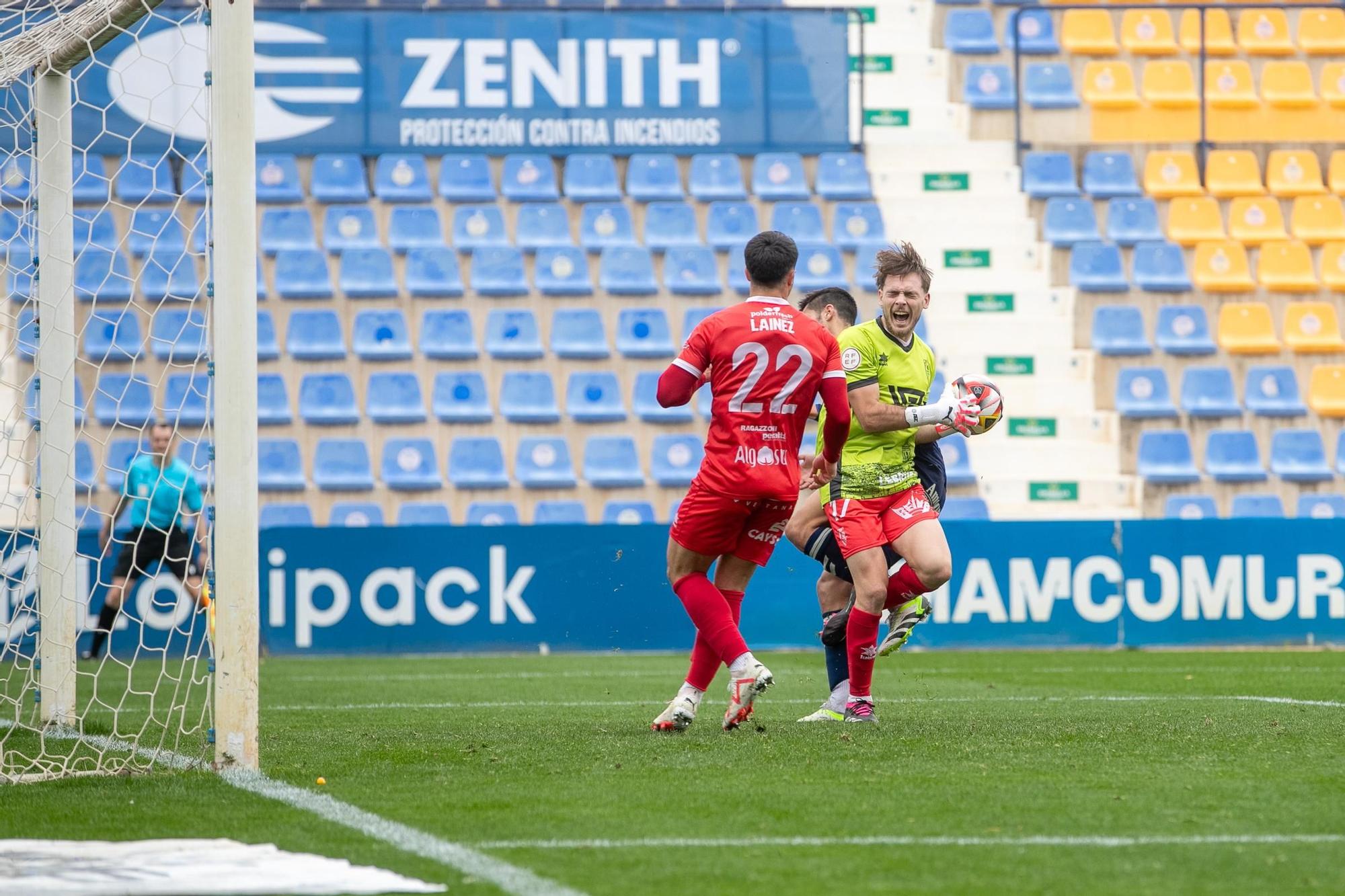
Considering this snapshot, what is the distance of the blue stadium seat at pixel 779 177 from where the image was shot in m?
17.6

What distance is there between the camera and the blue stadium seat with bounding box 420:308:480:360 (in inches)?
638

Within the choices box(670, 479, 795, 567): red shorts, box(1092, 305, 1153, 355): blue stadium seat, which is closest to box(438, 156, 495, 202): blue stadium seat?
box(1092, 305, 1153, 355): blue stadium seat

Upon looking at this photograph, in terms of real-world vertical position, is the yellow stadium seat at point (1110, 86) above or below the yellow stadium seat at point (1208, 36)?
below

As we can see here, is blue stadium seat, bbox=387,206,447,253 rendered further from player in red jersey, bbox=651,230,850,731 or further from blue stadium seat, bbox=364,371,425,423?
player in red jersey, bbox=651,230,850,731

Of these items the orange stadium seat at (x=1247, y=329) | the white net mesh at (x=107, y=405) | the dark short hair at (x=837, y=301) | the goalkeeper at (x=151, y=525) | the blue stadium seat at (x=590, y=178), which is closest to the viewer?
the white net mesh at (x=107, y=405)

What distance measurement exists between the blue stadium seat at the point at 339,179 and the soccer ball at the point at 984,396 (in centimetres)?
1081

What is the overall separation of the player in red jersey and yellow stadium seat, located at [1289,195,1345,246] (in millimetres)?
12559

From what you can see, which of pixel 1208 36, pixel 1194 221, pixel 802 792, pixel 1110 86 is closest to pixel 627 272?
pixel 1110 86

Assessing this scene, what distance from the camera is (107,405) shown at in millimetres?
15508

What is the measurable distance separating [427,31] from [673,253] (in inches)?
136

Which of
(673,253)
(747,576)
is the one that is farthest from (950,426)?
(673,253)

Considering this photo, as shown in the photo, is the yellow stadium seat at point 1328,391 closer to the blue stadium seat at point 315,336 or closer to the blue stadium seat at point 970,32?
the blue stadium seat at point 970,32

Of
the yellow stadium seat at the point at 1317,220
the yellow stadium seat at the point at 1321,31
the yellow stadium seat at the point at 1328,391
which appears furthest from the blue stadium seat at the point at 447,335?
the yellow stadium seat at the point at 1321,31

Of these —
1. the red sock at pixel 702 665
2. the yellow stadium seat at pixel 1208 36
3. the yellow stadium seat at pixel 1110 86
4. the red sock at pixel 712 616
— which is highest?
the yellow stadium seat at pixel 1208 36
